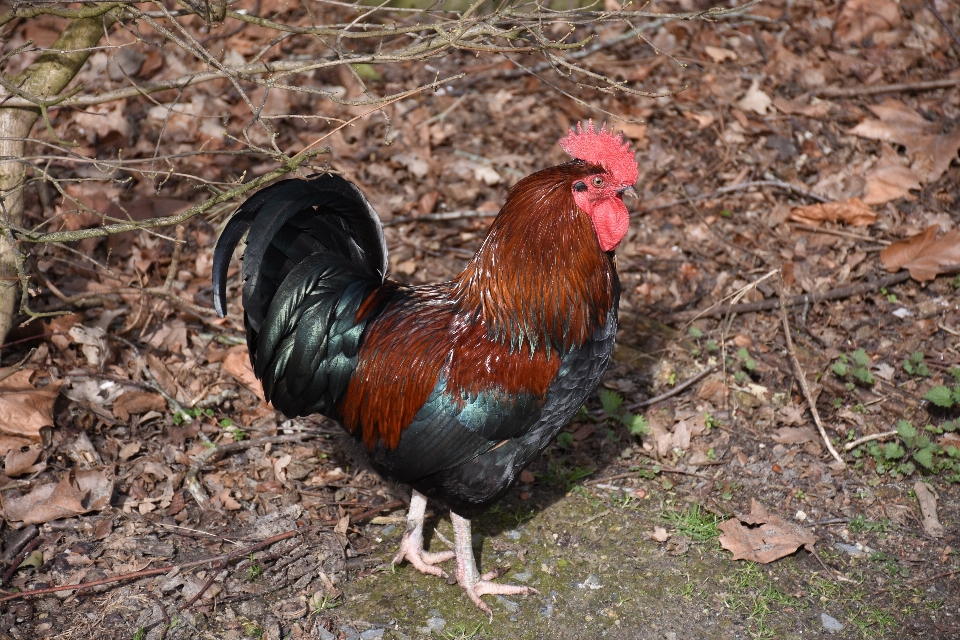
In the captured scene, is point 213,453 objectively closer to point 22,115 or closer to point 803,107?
point 22,115

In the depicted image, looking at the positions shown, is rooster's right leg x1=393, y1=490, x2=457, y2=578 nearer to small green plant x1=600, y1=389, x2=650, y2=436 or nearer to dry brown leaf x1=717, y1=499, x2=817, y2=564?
small green plant x1=600, y1=389, x2=650, y2=436

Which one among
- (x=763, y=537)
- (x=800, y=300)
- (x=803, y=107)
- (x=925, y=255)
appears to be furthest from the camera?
(x=803, y=107)

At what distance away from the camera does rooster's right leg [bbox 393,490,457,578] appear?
414 centimetres

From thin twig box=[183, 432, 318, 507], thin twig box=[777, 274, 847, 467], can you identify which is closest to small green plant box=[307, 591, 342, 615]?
thin twig box=[183, 432, 318, 507]

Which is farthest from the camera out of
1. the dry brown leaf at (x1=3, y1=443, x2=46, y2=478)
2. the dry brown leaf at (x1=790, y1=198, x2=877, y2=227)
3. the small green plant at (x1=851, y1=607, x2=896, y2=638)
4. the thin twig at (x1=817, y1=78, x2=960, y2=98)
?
the thin twig at (x1=817, y1=78, x2=960, y2=98)

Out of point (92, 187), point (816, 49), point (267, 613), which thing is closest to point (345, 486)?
point (267, 613)

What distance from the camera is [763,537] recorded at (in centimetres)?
425

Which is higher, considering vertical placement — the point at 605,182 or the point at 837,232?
the point at 605,182

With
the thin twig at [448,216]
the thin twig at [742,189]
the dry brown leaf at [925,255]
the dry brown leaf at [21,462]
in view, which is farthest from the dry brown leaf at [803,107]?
the dry brown leaf at [21,462]

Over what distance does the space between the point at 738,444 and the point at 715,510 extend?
1.86 feet

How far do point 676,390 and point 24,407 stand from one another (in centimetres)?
371

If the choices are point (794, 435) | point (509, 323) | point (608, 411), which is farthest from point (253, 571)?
point (794, 435)

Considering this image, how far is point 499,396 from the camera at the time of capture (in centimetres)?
370

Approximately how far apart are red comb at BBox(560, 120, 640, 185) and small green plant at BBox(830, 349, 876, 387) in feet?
7.20
